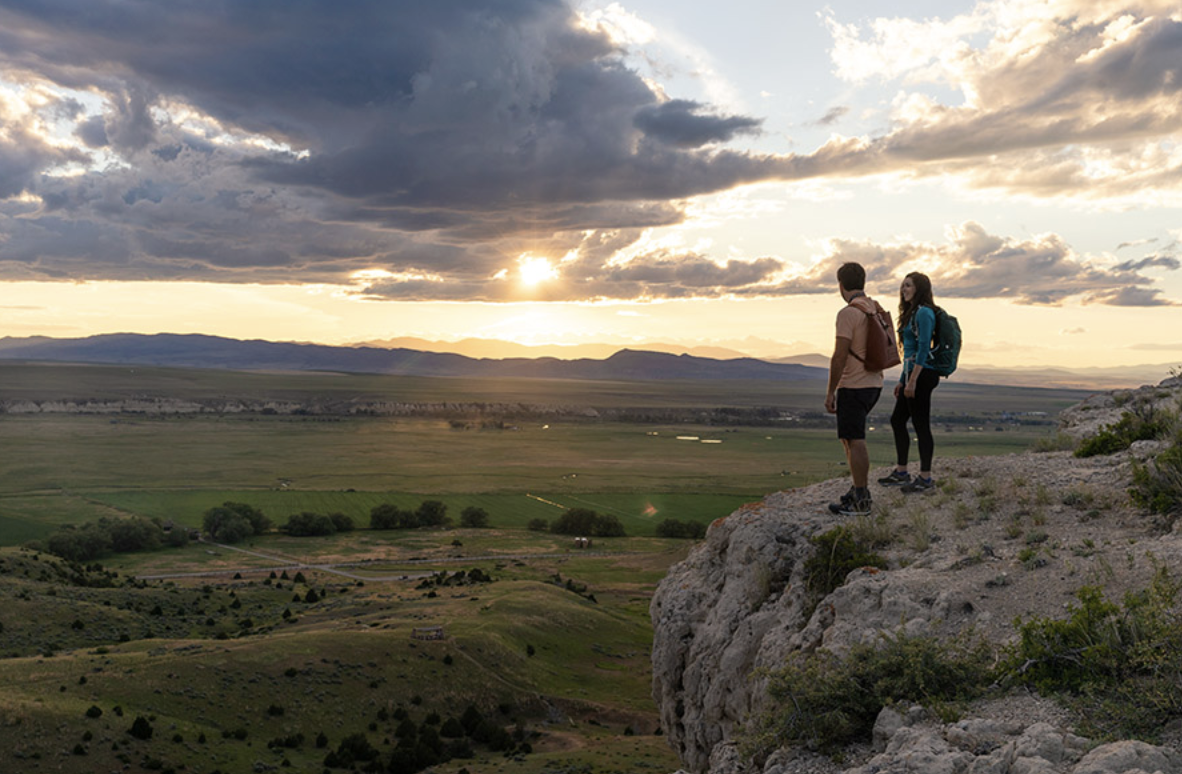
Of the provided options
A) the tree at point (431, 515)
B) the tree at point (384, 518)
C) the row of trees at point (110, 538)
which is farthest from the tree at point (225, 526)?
the tree at point (431, 515)

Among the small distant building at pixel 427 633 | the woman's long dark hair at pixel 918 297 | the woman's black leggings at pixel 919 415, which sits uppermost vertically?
the woman's long dark hair at pixel 918 297

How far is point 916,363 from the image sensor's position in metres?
12.3

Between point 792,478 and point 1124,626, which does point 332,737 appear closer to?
point 1124,626

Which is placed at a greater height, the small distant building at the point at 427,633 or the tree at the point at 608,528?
the small distant building at the point at 427,633

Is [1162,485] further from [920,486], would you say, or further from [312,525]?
[312,525]

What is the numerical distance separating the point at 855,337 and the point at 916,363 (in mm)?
1531

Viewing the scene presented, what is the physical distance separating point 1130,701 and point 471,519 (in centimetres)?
13216

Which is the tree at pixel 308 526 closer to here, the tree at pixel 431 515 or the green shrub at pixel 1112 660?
the tree at pixel 431 515

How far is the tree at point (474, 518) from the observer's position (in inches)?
5271

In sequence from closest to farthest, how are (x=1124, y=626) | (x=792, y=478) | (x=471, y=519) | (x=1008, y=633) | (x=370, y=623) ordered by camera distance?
1. (x=1124, y=626)
2. (x=1008, y=633)
3. (x=370, y=623)
4. (x=471, y=519)
5. (x=792, y=478)

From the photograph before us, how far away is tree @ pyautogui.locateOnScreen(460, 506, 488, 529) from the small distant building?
244ft

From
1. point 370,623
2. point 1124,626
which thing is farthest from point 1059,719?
point 370,623

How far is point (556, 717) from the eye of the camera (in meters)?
56.2

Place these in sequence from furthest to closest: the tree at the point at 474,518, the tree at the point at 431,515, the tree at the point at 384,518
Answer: the tree at the point at 431,515
the tree at the point at 474,518
the tree at the point at 384,518
